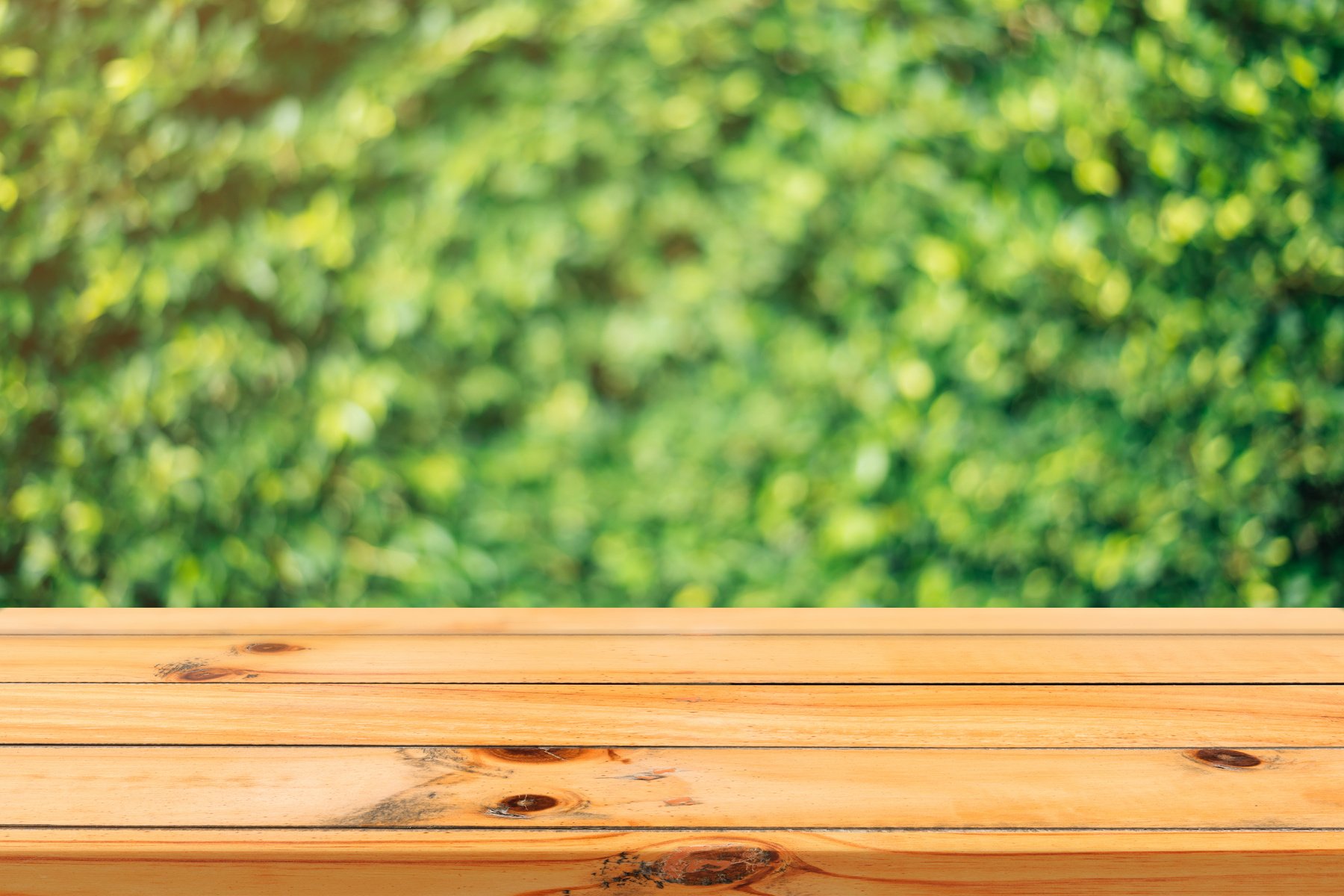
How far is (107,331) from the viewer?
179 centimetres

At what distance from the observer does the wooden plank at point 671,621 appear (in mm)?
1339

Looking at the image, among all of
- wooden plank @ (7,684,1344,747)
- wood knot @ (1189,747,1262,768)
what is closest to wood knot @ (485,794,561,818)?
wooden plank @ (7,684,1344,747)

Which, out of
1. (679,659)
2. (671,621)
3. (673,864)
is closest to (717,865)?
(673,864)

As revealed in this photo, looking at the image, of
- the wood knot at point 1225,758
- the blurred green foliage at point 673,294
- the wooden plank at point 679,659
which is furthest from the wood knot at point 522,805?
the blurred green foliage at point 673,294

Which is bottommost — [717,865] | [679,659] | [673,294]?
[717,865]

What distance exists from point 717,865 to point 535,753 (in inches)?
9.1

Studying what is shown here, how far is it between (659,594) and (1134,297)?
945 mm

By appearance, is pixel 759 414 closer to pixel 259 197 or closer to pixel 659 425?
pixel 659 425

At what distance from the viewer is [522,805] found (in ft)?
2.84

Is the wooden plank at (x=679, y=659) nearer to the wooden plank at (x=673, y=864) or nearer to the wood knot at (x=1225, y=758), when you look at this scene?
the wood knot at (x=1225, y=758)

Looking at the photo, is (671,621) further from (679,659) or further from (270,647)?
(270,647)

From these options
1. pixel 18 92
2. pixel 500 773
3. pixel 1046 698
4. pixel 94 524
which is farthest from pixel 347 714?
pixel 18 92

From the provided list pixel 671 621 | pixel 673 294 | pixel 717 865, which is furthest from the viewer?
pixel 673 294

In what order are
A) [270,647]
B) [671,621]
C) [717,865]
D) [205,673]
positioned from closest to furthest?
[717,865] → [205,673] → [270,647] → [671,621]
